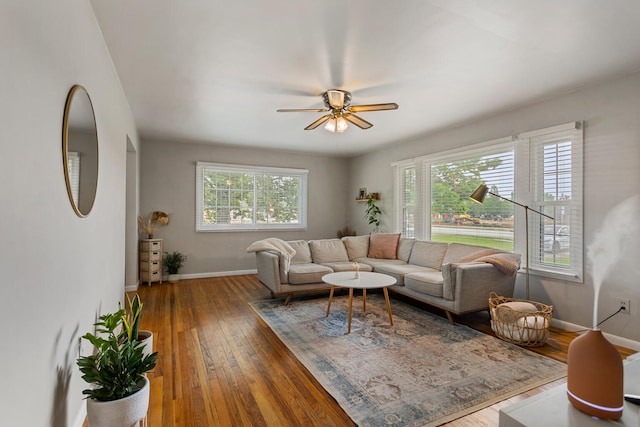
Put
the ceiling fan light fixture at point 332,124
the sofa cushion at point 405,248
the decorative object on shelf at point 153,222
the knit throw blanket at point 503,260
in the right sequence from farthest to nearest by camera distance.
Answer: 1. the decorative object on shelf at point 153,222
2. the sofa cushion at point 405,248
3. the ceiling fan light fixture at point 332,124
4. the knit throw blanket at point 503,260

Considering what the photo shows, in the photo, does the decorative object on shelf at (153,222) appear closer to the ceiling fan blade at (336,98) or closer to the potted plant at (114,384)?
the ceiling fan blade at (336,98)

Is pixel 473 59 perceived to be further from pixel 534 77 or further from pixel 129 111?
pixel 129 111

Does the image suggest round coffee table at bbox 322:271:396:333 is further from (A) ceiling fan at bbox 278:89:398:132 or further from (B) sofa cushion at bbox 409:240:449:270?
(A) ceiling fan at bbox 278:89:398:132

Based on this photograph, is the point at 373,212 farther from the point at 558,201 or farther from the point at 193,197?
the point at 193,197

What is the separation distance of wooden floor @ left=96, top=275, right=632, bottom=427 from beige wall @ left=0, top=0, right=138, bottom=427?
573 millimetres

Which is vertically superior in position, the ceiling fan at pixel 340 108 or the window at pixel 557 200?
the ceiling fan at pixel 340 108

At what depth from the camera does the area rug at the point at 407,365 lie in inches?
76.3

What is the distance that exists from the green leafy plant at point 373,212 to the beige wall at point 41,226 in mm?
4789

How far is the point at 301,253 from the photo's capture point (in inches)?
190

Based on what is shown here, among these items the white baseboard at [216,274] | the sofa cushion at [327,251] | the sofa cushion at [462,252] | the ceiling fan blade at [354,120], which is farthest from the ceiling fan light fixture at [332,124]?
the white baseboard at [216,274]

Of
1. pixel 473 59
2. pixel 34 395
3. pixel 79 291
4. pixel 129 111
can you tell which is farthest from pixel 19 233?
pixel 129 111

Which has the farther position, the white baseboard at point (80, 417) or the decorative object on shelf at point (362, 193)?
the decorative object on shelf at point (362, 193)

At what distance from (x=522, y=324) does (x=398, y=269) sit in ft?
5.17

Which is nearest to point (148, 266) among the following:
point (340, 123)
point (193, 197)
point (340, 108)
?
point (193, 197)
